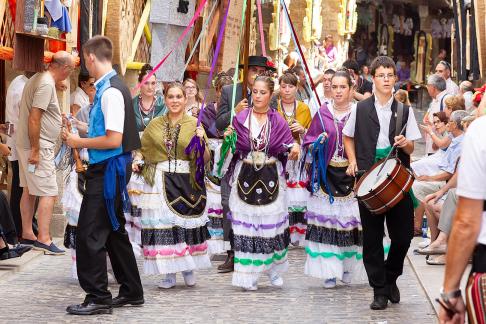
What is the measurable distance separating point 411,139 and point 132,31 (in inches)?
328

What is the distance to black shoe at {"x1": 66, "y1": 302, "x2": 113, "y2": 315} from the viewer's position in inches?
336

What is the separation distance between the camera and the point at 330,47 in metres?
31.1

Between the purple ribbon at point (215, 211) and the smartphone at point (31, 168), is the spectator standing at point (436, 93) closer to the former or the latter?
the purple ribbon at point (215, 211)

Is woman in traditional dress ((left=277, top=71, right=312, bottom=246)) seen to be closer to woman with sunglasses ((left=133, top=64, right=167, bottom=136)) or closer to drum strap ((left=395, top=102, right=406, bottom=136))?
woman with sunglasses ((left=133, top=64, right=167, bottom=136))

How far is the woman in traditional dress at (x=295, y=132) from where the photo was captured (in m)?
11.5

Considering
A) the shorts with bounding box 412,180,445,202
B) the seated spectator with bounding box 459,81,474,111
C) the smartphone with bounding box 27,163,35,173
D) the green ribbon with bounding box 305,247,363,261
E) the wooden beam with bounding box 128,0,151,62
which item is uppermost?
the wooden beam with bounding box 128,0,151,62

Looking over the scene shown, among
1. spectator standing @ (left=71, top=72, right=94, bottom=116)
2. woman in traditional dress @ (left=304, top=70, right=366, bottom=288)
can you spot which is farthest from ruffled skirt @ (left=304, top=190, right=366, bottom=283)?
spectator standing @ (left=71, top=72, right=94, bottom=116)

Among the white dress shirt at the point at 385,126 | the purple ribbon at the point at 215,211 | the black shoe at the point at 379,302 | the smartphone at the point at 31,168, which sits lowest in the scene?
the black shoe at the point at 379,302

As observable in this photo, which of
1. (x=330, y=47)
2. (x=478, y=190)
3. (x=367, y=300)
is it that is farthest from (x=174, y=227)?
(x=330, y=47)

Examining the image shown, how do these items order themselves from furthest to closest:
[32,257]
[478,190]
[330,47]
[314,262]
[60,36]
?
[330,47] → [60,36] → [32,257] → [314,262] → [478,190]

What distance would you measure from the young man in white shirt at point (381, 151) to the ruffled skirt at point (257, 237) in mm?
1074

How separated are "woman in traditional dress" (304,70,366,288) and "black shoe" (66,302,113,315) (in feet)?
6.67

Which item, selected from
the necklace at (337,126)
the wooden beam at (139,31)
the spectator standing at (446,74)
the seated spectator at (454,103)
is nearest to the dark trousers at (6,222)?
the necklace at (337,126)

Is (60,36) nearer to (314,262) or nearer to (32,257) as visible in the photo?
(32,257)
